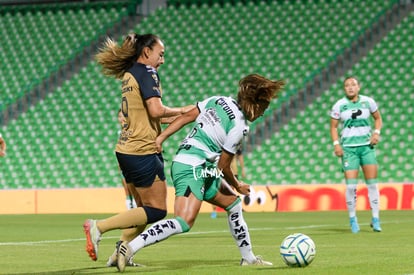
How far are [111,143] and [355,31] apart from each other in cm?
766

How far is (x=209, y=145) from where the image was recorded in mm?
8320

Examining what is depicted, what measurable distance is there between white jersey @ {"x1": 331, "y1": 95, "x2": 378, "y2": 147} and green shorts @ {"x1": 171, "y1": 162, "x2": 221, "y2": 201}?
19.7ft

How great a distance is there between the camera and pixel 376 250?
10.2m

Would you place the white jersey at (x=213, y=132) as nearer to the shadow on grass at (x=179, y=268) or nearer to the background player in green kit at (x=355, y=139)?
the shadow on grass at (x=179, y=268)

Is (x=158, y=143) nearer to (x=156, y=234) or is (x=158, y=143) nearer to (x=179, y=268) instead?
(x=156, y=234)

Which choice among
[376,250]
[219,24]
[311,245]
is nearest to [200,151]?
[311,245]

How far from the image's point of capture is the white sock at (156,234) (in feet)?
25.6

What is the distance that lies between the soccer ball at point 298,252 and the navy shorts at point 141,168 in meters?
1.29

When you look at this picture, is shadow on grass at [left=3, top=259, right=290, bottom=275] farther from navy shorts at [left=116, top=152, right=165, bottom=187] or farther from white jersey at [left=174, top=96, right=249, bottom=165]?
white jersey at [left=174, top=96, right=249, bottom=165]

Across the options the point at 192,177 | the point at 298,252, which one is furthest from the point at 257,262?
the point at 192,177

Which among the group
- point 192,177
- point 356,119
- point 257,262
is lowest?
point 356,119

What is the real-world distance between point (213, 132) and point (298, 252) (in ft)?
4.20

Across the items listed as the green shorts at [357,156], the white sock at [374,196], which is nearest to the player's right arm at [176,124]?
the green shorts at [357,156]

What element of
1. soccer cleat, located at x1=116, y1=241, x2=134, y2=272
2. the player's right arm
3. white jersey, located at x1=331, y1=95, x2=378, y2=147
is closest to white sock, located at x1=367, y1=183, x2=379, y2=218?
white jersey, located at x1=331, y1=95, x2=378, y2=147
